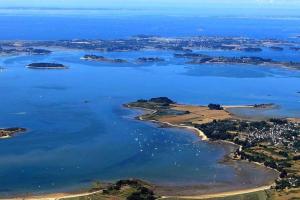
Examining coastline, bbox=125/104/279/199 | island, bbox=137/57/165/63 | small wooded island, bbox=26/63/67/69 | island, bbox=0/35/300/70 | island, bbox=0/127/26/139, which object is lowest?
coastline, bbox=125/104/279/199

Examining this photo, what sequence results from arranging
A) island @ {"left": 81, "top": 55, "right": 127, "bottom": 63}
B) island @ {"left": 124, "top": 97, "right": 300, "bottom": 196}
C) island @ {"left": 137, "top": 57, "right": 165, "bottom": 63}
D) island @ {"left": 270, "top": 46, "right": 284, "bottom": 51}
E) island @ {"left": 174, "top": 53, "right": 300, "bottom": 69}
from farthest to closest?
1. island @ {"left": 270, "top": 46, "right": 284, "bottom": 51}
2. island @ {"left": 81, "top": 55, "right": 127, "bottom": 63}
3. island @ {"left": 137, "top": 57, "right": 165, "bottom": 63}
4. island @ {"left": 174, "top": 53, "right": 300, "bottom": 69}
5. island @ {"left": 124, "top": 97, "right": 300, "bottom": 196}

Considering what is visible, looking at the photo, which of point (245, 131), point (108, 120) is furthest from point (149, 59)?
point (245, 131)

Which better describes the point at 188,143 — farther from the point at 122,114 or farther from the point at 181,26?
the point at 181,26

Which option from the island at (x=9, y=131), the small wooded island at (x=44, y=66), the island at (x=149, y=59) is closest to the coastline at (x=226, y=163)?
the island at (x=9, y=131)

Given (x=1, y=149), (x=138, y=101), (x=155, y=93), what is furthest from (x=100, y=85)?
(x=1, y=149)

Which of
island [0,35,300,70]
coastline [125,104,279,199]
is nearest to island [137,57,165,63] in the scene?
island [0,35,300,70]

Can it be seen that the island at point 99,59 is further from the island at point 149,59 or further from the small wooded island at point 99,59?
the island at point 149,59

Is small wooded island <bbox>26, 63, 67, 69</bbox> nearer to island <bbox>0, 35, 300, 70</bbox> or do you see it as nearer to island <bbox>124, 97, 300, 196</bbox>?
island <bbox>0, 35, 300, 70</bbox>
